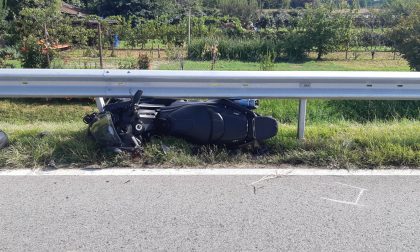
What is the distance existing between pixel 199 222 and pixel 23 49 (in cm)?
1230

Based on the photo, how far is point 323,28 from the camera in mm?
25516

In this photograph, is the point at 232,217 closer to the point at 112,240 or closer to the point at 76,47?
the point at 112,240

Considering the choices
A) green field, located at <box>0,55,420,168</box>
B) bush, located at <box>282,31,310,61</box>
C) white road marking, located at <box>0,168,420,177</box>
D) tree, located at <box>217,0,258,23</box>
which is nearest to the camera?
white road marking, located at <box>0,168,420,177</box>

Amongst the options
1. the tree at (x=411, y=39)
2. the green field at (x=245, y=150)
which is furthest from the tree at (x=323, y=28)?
the green field at (x=245, y=150)

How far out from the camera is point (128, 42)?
2739 cm

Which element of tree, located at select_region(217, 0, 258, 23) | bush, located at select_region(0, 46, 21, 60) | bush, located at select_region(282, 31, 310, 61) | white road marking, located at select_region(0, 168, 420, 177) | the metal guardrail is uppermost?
tree, located at select_region(217, 0, 258, 23)

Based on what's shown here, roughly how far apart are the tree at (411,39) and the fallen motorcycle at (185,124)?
33.9ft

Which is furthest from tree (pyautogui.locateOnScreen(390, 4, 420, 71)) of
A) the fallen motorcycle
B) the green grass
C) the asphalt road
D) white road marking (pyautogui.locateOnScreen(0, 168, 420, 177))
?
the asphalt road

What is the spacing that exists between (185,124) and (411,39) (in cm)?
1112

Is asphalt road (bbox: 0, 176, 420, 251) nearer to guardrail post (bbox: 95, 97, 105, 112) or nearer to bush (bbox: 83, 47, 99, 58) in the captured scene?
guardrail post (bbox: 95, 97, 105, 112)

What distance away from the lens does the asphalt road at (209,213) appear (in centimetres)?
305

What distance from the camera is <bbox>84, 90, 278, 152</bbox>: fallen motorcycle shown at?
453 cm

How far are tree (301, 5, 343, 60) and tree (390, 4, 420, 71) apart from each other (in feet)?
37.0

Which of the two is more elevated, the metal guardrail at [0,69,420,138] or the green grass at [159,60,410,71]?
the metal guardrail at [0,69,420,138]
